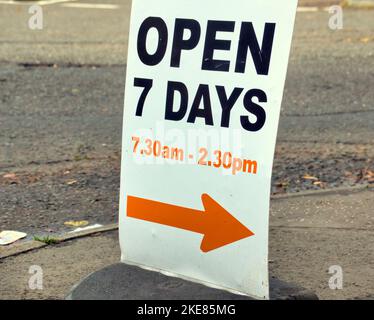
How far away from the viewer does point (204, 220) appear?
5078mm

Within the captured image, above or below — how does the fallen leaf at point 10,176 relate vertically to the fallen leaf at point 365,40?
below

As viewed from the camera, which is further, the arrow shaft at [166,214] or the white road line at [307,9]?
the white road line at [307,9]

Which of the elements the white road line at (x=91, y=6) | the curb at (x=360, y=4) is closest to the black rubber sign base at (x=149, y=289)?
the curb at (x=360, y=4)

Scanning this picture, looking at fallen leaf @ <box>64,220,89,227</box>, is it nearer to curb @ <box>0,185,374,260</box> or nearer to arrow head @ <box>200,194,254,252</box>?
curb @ <box>0,185,374,260</box>

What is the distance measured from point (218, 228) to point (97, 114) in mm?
4856

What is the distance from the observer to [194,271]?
5199 millimetres

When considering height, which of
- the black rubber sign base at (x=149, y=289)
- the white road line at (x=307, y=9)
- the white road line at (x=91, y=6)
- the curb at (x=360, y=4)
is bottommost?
the black rubber sign base at (x=149, y=289)

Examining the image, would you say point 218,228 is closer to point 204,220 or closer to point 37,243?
point 204,220

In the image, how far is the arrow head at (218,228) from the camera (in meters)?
4.96

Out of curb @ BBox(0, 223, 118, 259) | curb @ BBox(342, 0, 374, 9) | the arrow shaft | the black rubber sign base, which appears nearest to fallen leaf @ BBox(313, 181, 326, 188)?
curb @ BBox(0, 223, 118, 259)

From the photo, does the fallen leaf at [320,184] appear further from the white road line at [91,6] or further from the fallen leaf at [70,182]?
the white road line at [91,6]

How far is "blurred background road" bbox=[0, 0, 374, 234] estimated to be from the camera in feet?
24.3

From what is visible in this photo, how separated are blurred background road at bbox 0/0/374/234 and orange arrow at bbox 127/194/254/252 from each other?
1488 millimetres

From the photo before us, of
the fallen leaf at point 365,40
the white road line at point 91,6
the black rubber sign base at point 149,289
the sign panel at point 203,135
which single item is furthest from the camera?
the white road line at point 91,6
